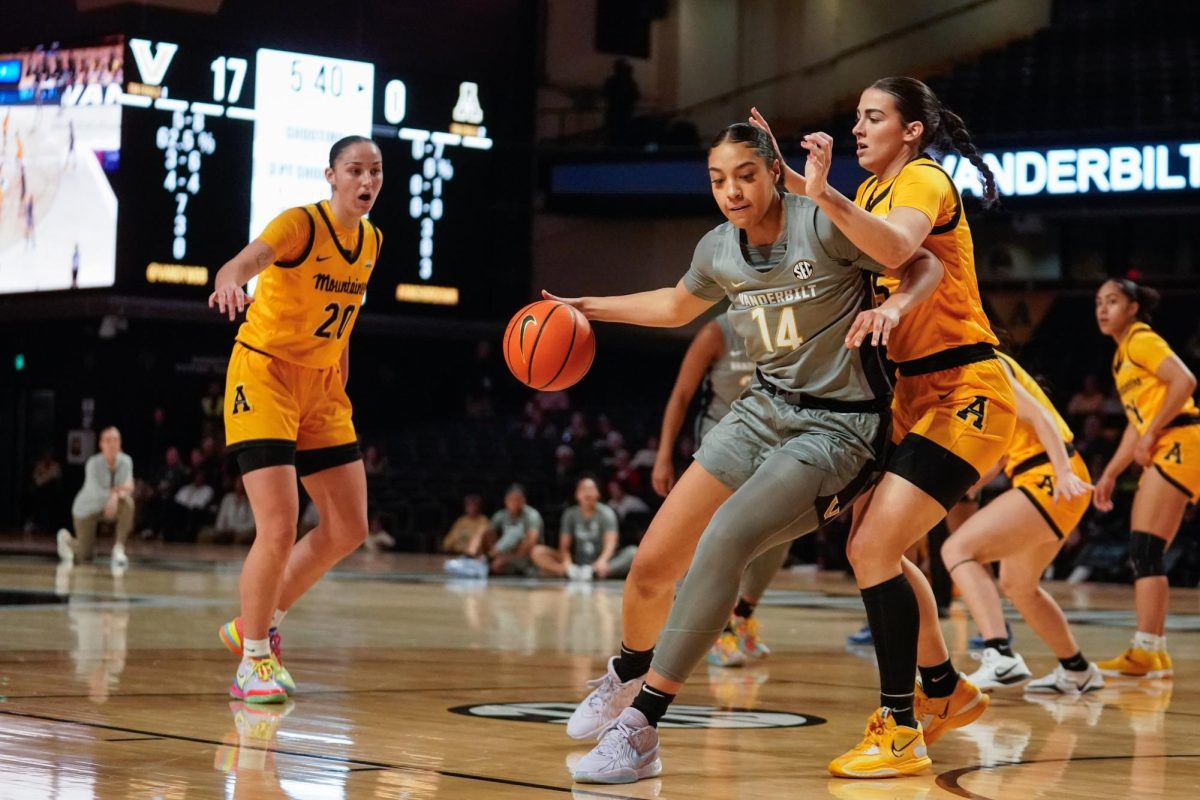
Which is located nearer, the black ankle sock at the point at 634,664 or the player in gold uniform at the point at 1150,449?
the black ankle sock at the point at 634,664

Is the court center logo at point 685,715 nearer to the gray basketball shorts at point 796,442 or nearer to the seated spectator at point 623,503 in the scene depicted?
the gray basketball shorts at point 796,442

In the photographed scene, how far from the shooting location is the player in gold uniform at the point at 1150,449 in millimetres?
8055

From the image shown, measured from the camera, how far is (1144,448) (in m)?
8.16

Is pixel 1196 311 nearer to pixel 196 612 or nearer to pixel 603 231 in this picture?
pixel 603 231

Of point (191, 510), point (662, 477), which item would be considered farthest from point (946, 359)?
point (191, 510)

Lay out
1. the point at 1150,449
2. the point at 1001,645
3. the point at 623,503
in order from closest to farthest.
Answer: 1. the point at 1001,645
2. the point at 1150,449
3. the point at 623,503

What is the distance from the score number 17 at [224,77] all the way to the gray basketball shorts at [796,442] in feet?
51.9

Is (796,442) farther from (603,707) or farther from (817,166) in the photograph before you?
(603,707)

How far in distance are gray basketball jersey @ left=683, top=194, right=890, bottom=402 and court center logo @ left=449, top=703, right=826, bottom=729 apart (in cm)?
146

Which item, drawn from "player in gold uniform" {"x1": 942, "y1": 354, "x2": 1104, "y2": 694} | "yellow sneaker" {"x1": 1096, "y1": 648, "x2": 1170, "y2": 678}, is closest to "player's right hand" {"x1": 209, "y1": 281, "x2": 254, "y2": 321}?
"player in gold uniform" {"x1": 942, "y1": 354, "x2": 1104, "y2": 694}

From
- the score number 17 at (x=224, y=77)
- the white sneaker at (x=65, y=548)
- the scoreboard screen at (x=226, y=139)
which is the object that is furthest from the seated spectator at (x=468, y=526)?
the score number 17 at (x=224, y=77)

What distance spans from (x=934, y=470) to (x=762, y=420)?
1.68 ft

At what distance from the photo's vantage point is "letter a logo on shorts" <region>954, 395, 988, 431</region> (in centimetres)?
496

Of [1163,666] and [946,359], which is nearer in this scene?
[946,359]
